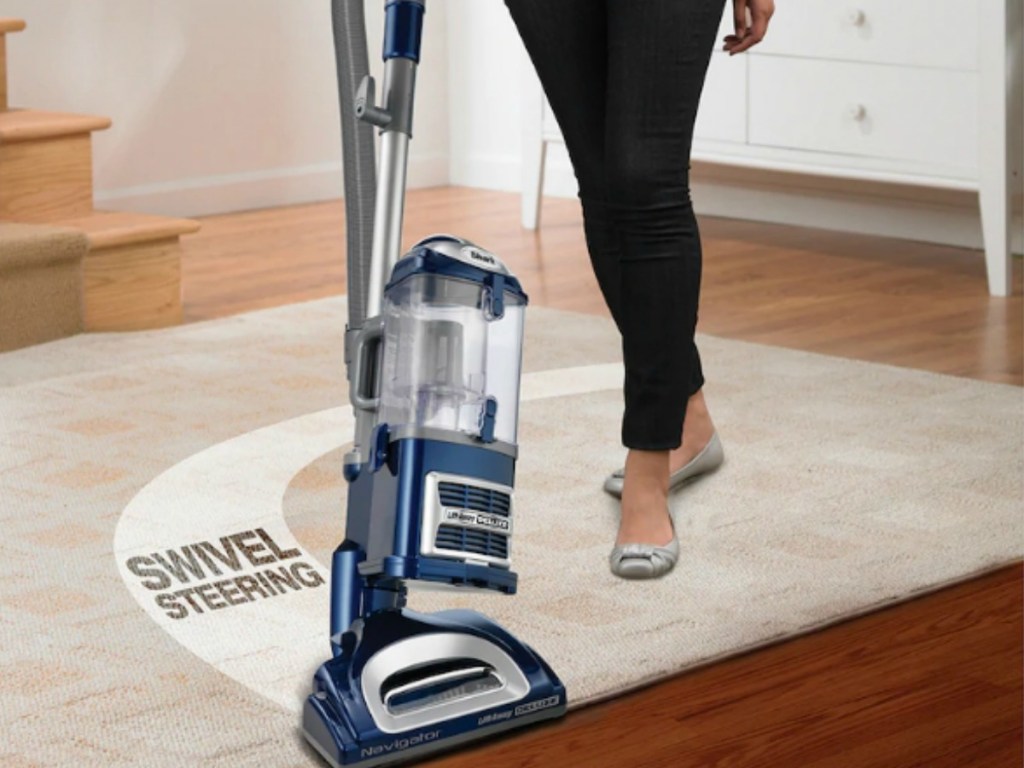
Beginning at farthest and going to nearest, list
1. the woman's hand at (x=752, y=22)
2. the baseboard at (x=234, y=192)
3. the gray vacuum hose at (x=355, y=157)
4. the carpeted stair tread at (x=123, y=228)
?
the baseboard at (x=234, y=192) < the carpeted stair tread at (x=123, y=228) < the woman's hand at (x=752, y=22) < the gray vacuum hose at (x=355, y=157)

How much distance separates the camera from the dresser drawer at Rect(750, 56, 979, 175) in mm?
3346

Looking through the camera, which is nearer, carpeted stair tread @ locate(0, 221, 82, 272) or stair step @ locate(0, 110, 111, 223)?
carpeted stair tread @ locate(0, 221, 82, 272)

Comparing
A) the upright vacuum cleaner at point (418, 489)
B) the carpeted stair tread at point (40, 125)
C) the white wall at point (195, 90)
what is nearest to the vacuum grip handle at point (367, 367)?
the upright vacuum cleaner at point (418, 489)

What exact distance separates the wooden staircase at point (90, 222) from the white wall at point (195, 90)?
85 cm

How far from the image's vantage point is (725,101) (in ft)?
12.4

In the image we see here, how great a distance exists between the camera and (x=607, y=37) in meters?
1.71

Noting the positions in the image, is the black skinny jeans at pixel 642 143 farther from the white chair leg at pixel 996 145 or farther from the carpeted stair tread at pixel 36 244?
the white chair leg at pixel 996 145

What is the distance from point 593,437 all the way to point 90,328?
1.11 m

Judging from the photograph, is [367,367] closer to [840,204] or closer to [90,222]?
[90,222]

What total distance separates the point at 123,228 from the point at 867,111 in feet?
4.91

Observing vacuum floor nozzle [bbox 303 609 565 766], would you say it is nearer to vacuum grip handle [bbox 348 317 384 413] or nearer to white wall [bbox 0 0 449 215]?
vacuum grip handle [bbox 348 317 384 413]

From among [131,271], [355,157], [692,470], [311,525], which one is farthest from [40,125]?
[355,157]

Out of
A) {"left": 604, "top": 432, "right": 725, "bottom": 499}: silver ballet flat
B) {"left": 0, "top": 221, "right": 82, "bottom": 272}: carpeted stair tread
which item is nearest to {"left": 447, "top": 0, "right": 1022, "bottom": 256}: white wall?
{"left": 0, "top": 221, "right": 82, "bottom": 272}: carpeted stair tread

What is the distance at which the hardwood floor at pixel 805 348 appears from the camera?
134 centimetres
